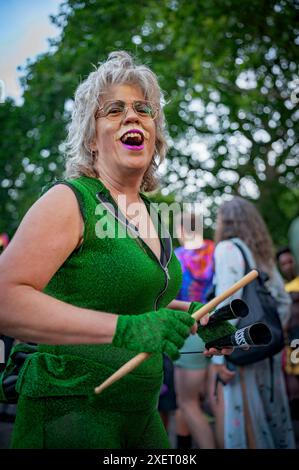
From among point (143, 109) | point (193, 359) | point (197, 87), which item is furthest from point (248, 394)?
point (197, 87)

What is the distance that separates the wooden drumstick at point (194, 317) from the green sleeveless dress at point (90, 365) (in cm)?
20

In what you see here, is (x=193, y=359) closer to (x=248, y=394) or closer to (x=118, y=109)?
(x=248, y=394)

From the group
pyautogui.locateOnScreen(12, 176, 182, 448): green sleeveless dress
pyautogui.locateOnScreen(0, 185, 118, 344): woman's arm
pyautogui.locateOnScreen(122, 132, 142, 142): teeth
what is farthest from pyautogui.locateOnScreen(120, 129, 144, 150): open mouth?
pyautogui.locateOnScreen(0, 185, 118, 344): woman's arm

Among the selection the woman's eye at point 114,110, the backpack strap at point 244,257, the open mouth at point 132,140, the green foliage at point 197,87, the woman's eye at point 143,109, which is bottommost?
the backpack strap at point 244,257

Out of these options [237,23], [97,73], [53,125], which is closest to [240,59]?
[237,23]

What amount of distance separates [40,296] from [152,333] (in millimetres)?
302

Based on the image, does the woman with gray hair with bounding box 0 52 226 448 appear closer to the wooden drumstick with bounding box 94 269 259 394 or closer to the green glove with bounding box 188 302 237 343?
the wooden drumstick with bounding box 94 269 259 394

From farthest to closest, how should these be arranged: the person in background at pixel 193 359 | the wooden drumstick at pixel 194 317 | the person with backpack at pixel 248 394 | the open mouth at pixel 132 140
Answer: the person in background at pixel 193 359, the person with backpack at pixel 248 394, the open mouth at pixel 132 140, the wooden drumstick at pixel 194 317

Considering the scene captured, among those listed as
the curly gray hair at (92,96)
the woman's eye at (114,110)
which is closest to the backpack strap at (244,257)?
the curly gray hair at (92,96)

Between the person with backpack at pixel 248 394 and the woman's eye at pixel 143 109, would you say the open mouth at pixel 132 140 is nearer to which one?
the woman's eye at pixel 143 109

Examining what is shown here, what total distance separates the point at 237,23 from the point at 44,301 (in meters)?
6.10

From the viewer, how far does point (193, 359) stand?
13.3 ft

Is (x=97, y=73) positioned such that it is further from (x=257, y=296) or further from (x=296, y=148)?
(x=296, y=148)

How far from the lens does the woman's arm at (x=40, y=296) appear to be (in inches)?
54.6
